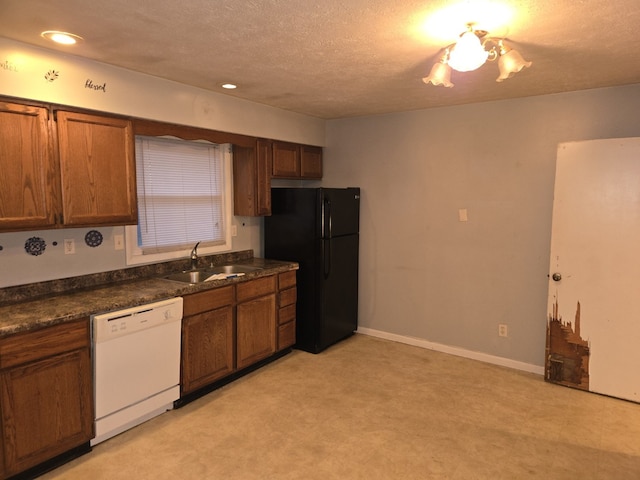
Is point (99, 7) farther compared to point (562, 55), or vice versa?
point (562, 55)

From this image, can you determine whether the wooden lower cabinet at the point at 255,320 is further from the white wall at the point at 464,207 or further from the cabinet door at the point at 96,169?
the white wall at the point at 464,207

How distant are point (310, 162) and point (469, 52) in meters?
2.74

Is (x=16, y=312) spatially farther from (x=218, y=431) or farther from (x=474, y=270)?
(x=474, y=270)

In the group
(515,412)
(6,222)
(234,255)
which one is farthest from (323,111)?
(515,412)

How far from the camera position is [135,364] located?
269 centimetres

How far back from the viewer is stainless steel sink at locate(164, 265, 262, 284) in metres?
3.43

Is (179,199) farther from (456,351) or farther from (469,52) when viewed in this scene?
(456,351)

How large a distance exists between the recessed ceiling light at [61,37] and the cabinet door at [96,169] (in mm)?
417

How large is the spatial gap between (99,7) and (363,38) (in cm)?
126

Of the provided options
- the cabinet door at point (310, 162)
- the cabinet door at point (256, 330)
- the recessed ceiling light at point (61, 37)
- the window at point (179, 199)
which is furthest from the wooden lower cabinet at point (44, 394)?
the cabinet door at point (310, 162)

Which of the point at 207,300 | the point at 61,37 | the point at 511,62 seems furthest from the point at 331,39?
the point at 207,300

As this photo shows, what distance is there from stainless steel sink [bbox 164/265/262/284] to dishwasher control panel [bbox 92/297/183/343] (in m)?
0.48

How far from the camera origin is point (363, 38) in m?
2.22

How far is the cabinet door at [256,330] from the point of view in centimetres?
347
